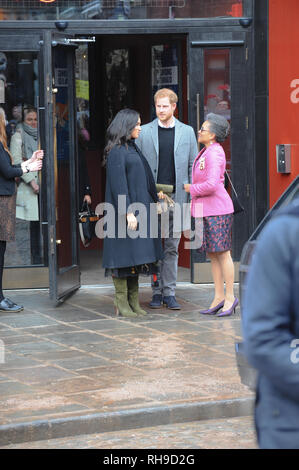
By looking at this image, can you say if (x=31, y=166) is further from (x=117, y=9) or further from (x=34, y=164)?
(x=117, y=9)

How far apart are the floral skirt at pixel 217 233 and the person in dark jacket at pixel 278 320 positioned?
604 cm

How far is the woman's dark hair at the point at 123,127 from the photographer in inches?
327

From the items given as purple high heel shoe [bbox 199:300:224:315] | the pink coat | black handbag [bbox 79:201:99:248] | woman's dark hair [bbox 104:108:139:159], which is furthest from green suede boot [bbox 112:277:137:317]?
woman's dark hair [bbox 104:108:139:159]

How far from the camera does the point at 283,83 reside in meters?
A: 10.0

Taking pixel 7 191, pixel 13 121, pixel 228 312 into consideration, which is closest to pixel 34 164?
pixel 7 191

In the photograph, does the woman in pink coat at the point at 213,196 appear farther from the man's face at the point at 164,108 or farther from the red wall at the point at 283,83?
the red wall at the point at 283,83

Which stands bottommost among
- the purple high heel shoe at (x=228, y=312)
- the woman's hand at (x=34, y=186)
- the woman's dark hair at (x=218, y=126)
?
the purple high heel shoe at (x=228, y=312)

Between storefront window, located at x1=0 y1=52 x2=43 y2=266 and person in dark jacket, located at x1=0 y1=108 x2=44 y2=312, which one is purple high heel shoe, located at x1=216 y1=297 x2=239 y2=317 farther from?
storefront window, located at x1=0 y1=52 x2=43 y2=266

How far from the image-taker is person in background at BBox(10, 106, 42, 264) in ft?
32.6

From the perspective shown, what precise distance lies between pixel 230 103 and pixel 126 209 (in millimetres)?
2452

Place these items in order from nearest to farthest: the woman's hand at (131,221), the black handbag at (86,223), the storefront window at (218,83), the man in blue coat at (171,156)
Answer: the woman's hand at (131,221) < the man in blue coat at (171,156) < the black handbag at (86,223) < the storefront window at (218,83)

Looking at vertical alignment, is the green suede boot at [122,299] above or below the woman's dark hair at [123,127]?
below

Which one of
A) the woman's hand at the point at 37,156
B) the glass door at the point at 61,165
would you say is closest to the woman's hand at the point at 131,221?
the glass door at the point at 61,165
